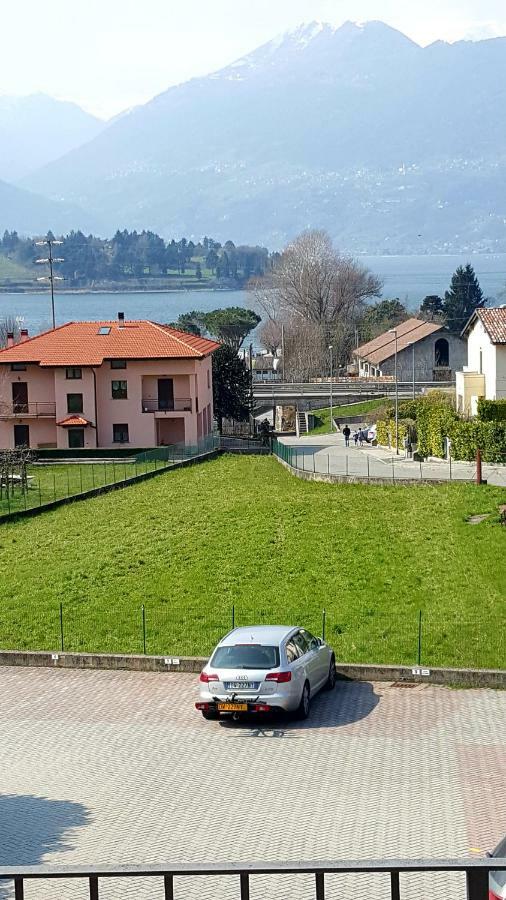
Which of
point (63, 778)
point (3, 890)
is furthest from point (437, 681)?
point (3, 890)

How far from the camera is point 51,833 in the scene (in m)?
13.6

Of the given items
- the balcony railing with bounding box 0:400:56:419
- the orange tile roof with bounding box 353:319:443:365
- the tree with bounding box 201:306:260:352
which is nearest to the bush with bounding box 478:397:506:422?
the balcony railing with bounding box 0:400:56:419

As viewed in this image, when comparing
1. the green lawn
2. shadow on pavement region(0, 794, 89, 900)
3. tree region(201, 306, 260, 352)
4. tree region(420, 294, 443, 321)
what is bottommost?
shadow on pavement region(0, 794, 89, 900)

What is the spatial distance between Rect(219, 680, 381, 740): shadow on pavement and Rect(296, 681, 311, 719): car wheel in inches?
3.5

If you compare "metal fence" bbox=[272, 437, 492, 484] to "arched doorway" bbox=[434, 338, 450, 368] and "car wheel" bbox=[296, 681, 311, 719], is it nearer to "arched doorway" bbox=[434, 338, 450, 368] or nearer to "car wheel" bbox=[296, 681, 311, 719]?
"car wheel" bbox=[296, 681, 311, 719]

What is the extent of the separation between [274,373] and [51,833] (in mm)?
109608

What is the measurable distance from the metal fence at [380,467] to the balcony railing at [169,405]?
8345 millimetres

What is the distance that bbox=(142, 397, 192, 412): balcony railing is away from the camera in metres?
62.8

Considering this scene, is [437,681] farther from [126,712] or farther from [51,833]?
[51,833]

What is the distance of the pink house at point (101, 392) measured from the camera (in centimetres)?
6219

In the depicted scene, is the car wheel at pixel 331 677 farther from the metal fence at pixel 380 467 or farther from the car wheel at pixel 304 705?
the metal fence at pixel 380 467

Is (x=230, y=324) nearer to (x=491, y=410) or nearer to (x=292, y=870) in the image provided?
(x=491, y=410)

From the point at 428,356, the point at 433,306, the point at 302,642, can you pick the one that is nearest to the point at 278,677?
the point at 302,642

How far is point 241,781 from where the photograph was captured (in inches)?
599
